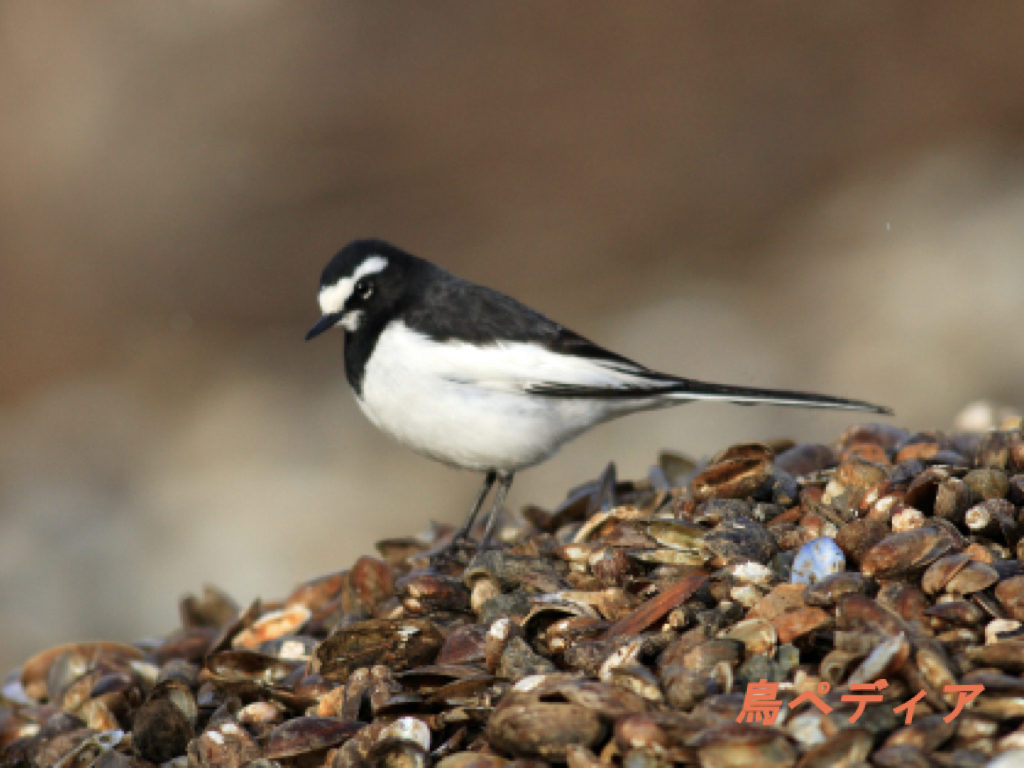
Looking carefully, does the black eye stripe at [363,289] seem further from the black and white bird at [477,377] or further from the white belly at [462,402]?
the white belly at [462,402]

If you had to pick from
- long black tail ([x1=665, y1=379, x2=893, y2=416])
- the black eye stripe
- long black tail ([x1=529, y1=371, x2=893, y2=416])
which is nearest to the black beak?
the black eye stripe

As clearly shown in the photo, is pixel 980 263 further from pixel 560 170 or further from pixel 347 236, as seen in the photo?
pixel 347 236

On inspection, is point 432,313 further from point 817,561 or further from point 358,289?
point 817,561

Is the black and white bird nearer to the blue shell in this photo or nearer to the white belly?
the white belly

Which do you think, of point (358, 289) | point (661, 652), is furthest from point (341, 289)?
point (661, 652)

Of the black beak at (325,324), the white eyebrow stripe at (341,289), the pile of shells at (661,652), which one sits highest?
the white eyebrow stripe at (341,289)

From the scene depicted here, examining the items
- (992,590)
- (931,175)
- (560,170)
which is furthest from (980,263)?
Answer: (992,590)

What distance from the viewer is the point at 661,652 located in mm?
2545

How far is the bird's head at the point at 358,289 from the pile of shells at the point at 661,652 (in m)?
0.94

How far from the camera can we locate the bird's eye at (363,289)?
4.09m

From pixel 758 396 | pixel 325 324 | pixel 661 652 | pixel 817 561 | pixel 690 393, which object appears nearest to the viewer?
pixel 661 652

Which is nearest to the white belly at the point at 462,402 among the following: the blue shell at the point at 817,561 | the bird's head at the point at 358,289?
the bird's head at the point at 358,289

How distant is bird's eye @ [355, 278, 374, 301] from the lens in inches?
161

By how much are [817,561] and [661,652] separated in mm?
487
